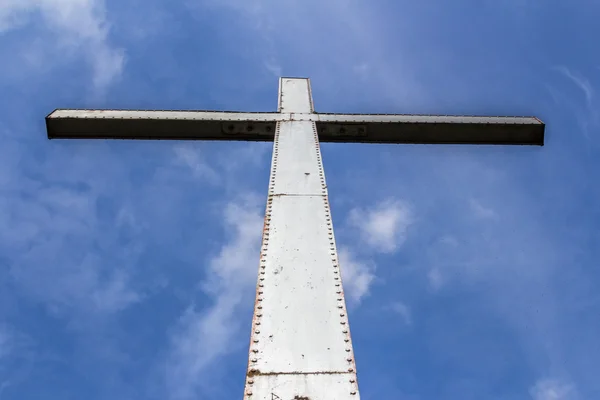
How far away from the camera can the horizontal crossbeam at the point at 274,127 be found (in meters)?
11.9

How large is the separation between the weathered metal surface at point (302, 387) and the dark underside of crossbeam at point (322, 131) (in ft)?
24.3

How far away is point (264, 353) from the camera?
526 centimetres

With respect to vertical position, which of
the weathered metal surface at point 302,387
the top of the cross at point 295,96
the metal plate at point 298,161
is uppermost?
the top of the cross at point 295,96

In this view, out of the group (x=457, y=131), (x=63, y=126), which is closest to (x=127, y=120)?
(x=63, y=126)

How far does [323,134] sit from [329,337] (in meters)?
7.02

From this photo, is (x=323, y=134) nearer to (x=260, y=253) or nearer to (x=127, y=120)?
(x=127, y=120)

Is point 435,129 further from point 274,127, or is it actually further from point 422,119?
point 274,127

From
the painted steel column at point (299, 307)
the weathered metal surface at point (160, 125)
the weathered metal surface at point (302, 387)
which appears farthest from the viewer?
the weathered metal surface at point (160, 125)

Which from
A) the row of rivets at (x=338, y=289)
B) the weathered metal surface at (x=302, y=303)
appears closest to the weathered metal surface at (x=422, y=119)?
the row of rivets at (x=338, y=289)

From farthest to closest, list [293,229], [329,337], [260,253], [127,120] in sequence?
[127,120]
[293,229]
[260,253]
[329,337]

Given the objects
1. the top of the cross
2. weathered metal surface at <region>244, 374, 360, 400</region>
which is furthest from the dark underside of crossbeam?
weathered metal surface at <region>244, 374, 360, 400</region>

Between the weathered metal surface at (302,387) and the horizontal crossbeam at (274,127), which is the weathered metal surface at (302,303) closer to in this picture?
the weathered metal surface at (302,387)

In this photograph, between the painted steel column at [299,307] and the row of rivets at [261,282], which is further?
the row of rivets at [261,282]

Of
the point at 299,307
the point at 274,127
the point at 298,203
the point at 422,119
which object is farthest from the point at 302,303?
the point at 422,119
